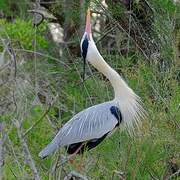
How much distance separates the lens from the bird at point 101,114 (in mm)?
5094

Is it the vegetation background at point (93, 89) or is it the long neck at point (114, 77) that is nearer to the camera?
the vegetation background at point (93, 89)

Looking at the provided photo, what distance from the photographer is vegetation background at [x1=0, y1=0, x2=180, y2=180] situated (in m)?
4.16

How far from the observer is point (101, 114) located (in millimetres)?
5145

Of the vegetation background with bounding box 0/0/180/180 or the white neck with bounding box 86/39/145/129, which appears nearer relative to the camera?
the vegetation background with bounding box 0/0/180/180

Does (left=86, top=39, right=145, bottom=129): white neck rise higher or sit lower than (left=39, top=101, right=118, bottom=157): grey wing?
higher

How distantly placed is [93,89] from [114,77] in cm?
29

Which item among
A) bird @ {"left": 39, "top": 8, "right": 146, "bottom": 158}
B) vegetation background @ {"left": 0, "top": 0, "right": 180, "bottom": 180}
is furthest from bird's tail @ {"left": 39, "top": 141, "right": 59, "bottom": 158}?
bird @ {"left": 39, "top": 8, "right": 146, "bottom": 158}

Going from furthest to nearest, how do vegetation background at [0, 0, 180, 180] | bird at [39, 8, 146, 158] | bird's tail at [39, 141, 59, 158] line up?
1. bird at [39, 8, 146, 158]
2. bird's tail at [39, 141, 59, 158]
3. vegetation background at [0, 0, 180, 180]

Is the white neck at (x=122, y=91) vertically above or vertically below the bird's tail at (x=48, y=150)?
above

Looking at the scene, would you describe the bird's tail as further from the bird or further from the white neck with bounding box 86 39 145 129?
the white neck with bounding box 86 39 145 129

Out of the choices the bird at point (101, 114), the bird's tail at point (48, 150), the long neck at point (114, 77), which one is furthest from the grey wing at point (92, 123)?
the bird's tail at point (48, 150)

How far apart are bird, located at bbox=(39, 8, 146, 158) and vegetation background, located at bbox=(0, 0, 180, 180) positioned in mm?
75

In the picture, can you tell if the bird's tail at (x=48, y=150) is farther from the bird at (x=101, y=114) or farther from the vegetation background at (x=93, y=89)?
the bird at (x=101, y=114)

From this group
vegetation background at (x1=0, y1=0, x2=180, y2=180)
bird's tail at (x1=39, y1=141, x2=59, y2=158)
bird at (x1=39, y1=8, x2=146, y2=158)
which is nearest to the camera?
vegetation background at (x1=0, y1=0, x2=180, y2=180)
